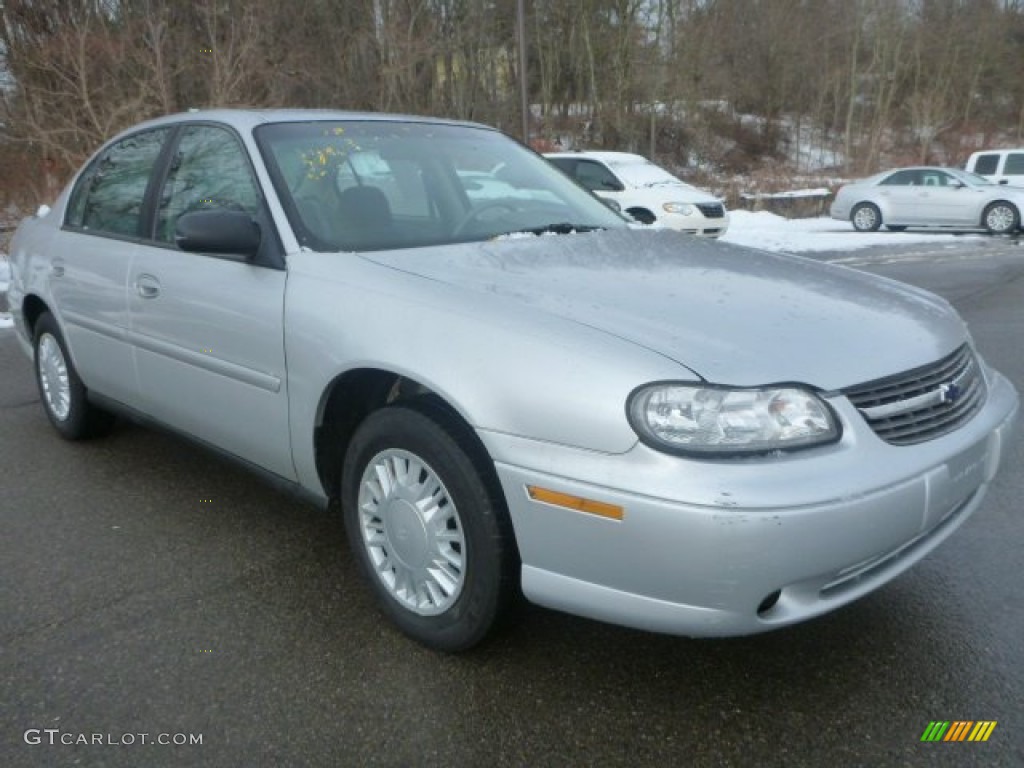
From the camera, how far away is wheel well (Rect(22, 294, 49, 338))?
4.43m

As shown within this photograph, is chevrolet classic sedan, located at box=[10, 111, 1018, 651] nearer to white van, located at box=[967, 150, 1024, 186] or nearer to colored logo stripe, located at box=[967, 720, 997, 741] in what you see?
colored logo stripe, located at box=[967, 720, 997, 741]

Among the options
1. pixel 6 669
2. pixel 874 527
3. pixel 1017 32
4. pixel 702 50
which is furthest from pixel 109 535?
pixel 1017 32

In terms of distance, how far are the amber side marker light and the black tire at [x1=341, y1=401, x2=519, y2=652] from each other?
183 millimetres

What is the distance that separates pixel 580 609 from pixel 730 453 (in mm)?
532

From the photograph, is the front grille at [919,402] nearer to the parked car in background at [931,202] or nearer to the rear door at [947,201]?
the parked car in background at [931,202]

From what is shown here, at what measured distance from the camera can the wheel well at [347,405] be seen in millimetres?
Result: 2580

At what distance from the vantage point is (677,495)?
1934mm

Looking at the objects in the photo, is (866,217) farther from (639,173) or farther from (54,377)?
(54,377)

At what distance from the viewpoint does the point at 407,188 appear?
3.28m

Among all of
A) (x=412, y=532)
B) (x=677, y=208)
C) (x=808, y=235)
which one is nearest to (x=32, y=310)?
(x=412, y=532)

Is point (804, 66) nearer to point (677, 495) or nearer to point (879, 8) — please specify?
point (879, 8)

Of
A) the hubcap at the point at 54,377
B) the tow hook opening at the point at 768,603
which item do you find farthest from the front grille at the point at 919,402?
the hubcap at the point at 54,377

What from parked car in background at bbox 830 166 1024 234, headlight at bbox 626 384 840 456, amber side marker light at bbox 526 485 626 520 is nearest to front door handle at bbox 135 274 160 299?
amber side marker light at bbox 526 485 626 520

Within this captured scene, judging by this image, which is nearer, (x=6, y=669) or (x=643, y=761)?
(x=643, y=761)
